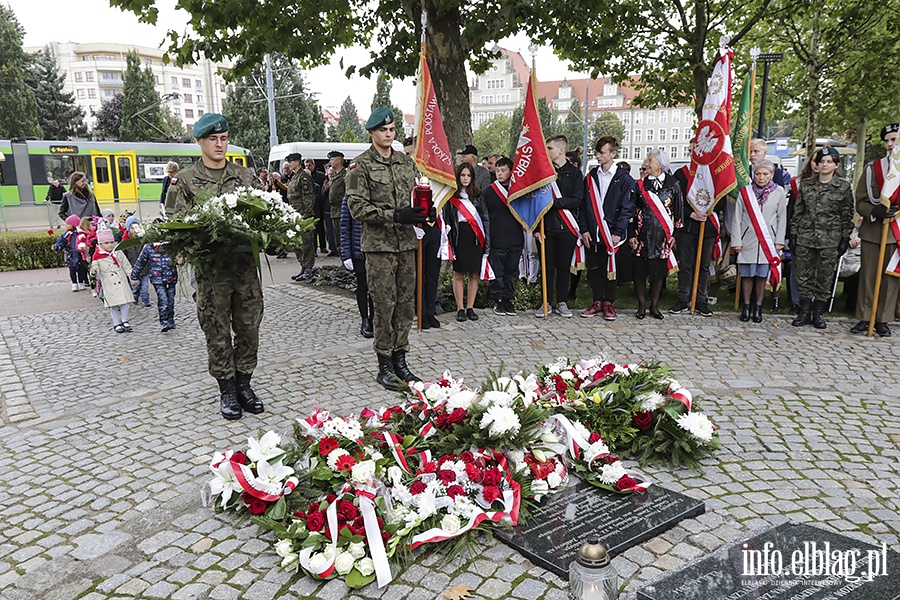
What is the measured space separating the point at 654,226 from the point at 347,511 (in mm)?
5972

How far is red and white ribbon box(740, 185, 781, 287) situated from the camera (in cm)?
805

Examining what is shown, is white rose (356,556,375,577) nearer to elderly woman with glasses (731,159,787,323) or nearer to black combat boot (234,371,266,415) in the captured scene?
black combat boot (234,371,266,415)

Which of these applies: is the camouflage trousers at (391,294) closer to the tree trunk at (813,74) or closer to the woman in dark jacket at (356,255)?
the woman in dark jacket at (356,255)

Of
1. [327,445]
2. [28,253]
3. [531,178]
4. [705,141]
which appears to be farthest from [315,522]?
[28,253]

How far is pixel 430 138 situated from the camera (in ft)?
24.9

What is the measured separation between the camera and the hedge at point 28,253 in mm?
13906

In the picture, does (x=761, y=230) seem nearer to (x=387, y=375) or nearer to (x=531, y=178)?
(x=531, y=178)

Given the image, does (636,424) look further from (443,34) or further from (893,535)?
(443,34)

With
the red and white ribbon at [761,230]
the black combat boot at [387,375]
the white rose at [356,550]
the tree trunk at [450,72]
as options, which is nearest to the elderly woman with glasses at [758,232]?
the red and white ribbon at [761,230]

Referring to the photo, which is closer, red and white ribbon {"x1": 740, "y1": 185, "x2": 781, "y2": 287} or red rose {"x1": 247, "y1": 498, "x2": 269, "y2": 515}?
red rose {"x1": 247, "y1": 498, "x2": 269, "y2": 515}

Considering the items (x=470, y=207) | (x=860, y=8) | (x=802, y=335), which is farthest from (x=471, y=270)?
(x=860, y=8)

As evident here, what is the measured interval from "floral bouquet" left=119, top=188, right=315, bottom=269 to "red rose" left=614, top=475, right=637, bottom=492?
107 inches

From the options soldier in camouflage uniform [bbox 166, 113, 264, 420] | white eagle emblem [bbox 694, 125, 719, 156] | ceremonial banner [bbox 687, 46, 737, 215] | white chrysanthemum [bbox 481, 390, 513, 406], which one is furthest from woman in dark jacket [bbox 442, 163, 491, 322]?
white chrysanthemum [bbox 481, 390, 513, 406]

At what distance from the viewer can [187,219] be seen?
457cm
